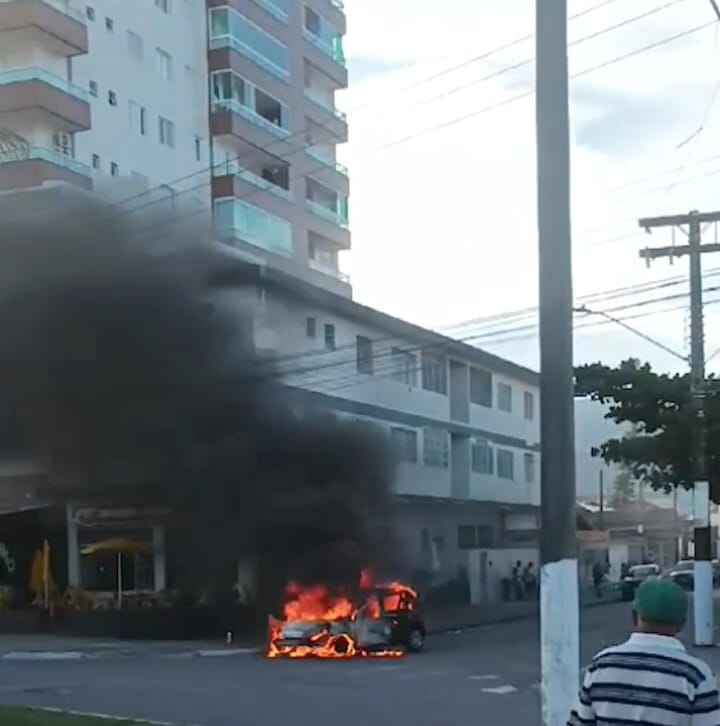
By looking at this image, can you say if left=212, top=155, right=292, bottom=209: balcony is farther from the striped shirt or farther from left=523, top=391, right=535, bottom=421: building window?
the striped shirt

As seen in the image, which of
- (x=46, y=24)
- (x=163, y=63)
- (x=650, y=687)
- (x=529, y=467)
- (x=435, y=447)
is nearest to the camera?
(x=650, y=687)

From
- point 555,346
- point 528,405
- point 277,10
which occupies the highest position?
point 277,10

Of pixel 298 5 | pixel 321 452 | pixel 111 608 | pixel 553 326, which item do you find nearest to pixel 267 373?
pixel 321 452

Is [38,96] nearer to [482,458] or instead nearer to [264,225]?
[264,225]

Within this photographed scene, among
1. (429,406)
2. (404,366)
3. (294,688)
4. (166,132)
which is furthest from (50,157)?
(294,688)

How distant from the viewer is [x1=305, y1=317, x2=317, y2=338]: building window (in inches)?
874

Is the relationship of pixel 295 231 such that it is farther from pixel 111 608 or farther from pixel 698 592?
pixel 698 592

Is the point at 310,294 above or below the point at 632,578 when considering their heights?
above

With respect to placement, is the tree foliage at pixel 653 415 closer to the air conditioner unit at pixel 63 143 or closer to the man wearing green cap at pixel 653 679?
the air conditioner unit at pixel 63 143

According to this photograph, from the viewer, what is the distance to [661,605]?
468 centimetres

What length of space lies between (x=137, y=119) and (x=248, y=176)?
5.08 m

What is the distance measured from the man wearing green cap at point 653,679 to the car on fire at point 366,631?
73.0 feet

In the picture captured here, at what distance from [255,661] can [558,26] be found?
18070mm

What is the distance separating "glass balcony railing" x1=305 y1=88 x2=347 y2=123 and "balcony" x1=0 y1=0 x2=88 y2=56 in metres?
15.1
